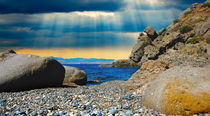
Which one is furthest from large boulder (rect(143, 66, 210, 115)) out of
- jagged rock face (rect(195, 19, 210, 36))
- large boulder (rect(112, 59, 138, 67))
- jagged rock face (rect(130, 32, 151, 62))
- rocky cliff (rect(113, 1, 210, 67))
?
large boulder (rect(112, 59, 138, 67))

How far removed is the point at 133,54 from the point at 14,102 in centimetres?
4925

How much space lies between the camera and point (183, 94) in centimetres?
400

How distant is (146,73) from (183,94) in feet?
19.1

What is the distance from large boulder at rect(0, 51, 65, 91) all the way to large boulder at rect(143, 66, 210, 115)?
269 inches

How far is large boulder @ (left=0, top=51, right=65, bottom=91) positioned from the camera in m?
8.66

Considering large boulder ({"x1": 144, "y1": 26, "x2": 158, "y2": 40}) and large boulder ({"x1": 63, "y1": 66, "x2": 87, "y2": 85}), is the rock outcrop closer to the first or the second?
large boulder ({"x1": 144, "y1": 26, "x2": 158, "y2": 40})

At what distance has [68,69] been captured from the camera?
14.6m

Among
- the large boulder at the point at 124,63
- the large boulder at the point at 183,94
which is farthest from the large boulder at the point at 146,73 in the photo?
the large boulder at the point at 124,63

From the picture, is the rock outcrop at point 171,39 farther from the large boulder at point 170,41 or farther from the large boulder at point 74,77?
the large boulder at point 74,77

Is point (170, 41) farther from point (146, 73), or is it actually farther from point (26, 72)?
point (26, 72)

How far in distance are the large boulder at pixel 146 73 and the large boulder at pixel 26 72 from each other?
4.72 m

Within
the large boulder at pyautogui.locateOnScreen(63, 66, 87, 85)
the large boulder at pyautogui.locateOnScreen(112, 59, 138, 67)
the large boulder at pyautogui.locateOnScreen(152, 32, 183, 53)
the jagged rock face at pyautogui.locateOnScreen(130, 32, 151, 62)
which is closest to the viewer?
the large boulder at pyautogui.locateOnScreen(63, 66, 87, 85)

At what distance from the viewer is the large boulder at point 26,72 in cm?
866

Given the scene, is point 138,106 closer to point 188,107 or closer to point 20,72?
point 188,107
